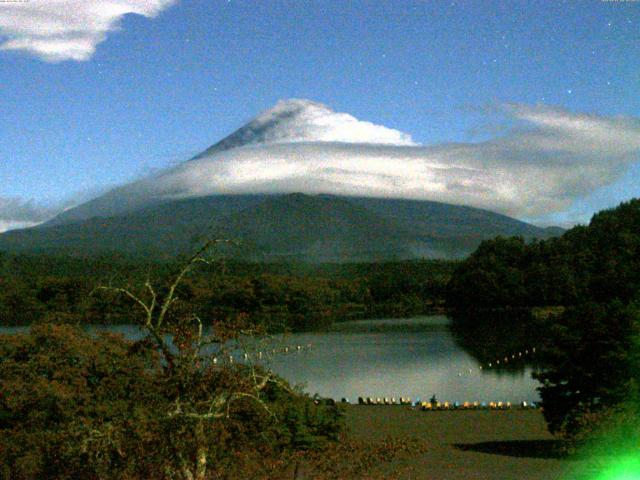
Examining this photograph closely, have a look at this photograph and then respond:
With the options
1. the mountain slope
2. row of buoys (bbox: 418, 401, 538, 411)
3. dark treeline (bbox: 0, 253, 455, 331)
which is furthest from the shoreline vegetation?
the mountain slope

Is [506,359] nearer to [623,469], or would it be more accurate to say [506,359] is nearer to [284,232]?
[623,469]

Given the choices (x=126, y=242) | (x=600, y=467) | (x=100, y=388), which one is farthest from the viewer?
(x=126, y=242)

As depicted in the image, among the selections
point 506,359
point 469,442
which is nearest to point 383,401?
point 469,442

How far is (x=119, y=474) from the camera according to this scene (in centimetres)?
636

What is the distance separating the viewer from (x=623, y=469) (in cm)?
849

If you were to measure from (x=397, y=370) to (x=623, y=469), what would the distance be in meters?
21.5

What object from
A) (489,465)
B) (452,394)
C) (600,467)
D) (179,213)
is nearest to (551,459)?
(489,465)

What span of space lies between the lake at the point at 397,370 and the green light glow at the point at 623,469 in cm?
1112

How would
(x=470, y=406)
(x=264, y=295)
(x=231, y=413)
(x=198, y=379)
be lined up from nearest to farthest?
1. (x=198, y=379)
2. (x=231, y=413)
3. (x=470, y=406)
4. (x=264, y=295)

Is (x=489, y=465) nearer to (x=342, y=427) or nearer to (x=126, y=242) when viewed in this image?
(x=342, y=427)

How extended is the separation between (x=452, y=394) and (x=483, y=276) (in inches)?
1420

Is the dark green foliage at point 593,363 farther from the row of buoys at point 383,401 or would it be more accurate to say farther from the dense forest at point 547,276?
the dense forest at point 547,276

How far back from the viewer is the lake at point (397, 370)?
25.1 meters

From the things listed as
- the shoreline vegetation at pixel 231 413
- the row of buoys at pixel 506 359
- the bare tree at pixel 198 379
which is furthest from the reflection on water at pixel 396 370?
the bare tree at pixel 198 379
